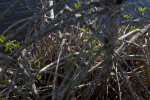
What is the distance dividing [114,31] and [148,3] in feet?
15.4

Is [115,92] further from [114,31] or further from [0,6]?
[0,6]

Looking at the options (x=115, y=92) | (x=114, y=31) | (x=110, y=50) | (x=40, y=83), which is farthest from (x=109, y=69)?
(x=40, y=83)

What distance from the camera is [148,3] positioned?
17.2ft

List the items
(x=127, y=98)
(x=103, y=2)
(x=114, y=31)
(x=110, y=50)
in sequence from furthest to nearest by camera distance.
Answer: (x=127, y=98)
(x=110, y=50)
(x=114, y=31)
(x=103, y=2)

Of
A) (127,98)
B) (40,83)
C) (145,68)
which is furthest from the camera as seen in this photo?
(40,83)

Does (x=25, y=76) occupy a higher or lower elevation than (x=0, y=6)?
lower

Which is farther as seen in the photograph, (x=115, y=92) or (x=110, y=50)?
(x=115, y=92)

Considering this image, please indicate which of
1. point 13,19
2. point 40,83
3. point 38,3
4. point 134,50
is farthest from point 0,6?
point 134,50

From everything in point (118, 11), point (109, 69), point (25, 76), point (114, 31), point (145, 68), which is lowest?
point (145, 68)

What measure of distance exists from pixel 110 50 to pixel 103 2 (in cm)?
45

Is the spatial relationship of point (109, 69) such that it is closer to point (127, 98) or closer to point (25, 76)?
point (127, 98)

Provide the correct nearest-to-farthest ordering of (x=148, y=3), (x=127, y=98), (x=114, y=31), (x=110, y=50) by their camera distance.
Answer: (x=114, y=31)
(x=110, y=50)
(x=127, y=98)
(x=148, y=3)

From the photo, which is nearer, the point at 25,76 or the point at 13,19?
the point at 25,76

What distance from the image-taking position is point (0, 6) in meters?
4.92
